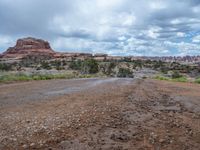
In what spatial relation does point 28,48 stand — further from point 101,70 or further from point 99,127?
point 99,127

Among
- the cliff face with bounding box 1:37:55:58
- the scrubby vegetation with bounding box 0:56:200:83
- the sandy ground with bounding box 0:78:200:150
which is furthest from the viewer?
the cliff face with bounding box 1:37:55:58

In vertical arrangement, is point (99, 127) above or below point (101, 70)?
above

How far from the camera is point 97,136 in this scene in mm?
8297

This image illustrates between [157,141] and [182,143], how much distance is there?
55 cm

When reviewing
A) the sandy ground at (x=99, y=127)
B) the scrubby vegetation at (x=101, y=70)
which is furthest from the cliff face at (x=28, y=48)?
the sandy ground at (x=99, y=127)

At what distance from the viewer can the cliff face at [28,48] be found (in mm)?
165712

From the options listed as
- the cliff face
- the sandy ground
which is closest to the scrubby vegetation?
the sandy ground

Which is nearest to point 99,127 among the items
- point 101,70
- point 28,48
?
point 101,70

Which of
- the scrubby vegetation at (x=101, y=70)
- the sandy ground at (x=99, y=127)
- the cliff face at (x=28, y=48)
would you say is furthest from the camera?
the cliff face at (x=28, y=48)

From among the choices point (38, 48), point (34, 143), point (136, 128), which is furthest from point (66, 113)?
point (38, 48)

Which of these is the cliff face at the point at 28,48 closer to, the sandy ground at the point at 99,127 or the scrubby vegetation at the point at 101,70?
the scrubby vegetation at the point at 101,70

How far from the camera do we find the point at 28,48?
170 m

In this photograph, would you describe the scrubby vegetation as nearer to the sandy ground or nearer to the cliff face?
the sandy ground

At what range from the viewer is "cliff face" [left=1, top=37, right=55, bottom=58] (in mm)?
165712
